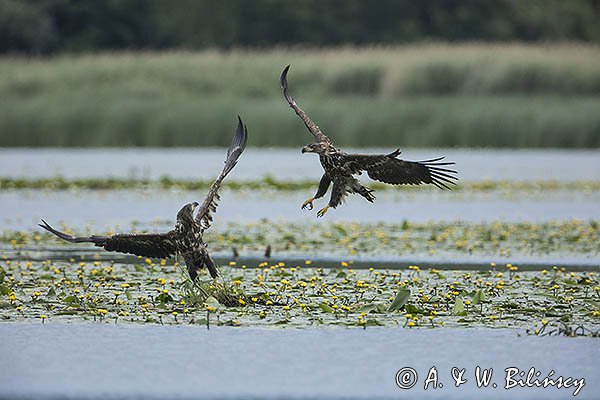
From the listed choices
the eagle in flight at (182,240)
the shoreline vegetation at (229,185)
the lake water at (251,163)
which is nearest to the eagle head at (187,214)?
the eagle in flight at (182,240)

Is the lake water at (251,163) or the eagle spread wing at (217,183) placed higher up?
the lake water at (251,163)

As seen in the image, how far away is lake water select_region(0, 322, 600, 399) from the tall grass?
19047 mm

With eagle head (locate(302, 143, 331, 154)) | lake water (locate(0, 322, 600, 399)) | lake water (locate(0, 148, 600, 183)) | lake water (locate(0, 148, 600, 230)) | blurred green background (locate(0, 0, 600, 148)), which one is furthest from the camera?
blurred green background (locate(0, 0, 600, 148))

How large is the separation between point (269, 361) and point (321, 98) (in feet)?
72.2

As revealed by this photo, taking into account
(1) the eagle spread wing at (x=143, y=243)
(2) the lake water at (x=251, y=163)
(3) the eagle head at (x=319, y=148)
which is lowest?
(1) the eagle spread wing at (x=143, y=243)

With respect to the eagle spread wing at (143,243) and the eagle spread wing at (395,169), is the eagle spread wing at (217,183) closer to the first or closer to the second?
the eagle spread wing at (143,243)

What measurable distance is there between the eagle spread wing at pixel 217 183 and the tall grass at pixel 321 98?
1721cm

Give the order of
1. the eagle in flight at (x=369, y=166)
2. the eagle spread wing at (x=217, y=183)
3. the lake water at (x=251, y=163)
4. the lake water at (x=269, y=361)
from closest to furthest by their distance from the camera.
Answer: the lake water at (x=269, y=361) → the eagle spread wing at (x=217, y=183) → the eagle in flight at (x=369, y=166) → the lake water at (x=251, y=163)

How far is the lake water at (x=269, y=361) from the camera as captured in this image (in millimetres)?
7000

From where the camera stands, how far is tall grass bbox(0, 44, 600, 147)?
2741 centimetres

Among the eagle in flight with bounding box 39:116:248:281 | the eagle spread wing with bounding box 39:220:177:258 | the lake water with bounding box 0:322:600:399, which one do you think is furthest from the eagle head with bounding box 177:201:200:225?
the lake water with bounding box 0:322:600:399

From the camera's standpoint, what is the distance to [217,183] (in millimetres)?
9445

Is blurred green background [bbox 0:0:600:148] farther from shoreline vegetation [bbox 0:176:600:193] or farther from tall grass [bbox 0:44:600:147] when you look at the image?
shoreline vegetation [bbox 0:176:600:193]

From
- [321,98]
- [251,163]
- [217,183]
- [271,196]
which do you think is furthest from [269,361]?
[321,98]
